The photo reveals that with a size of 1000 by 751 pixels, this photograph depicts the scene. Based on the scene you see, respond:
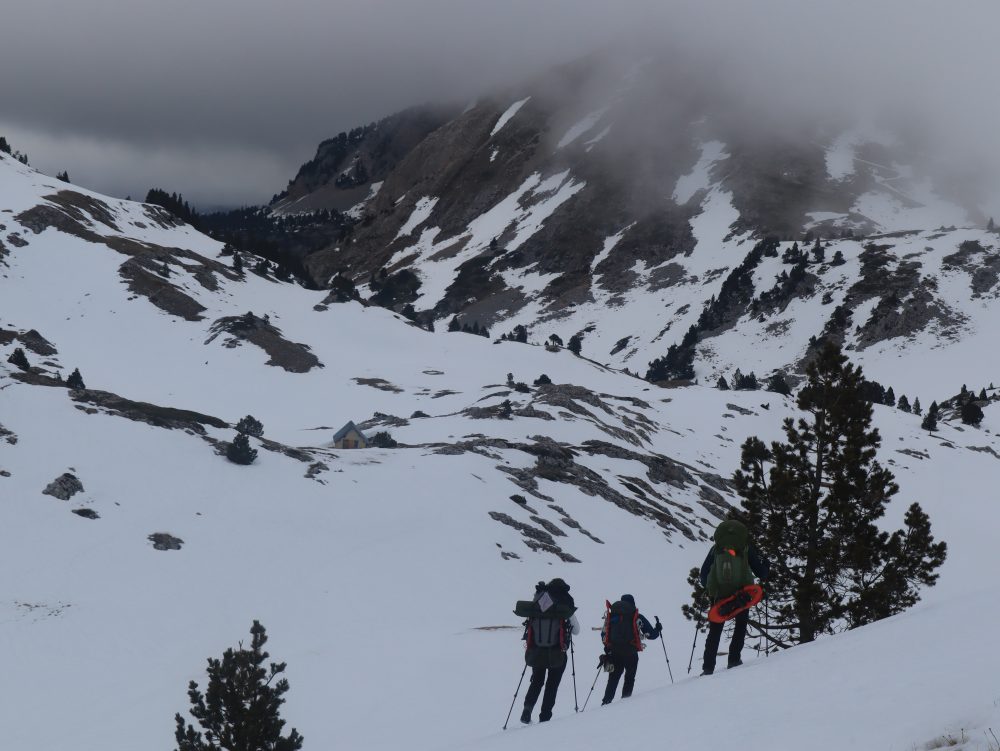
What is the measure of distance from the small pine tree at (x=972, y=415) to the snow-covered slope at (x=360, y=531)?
1.70 m

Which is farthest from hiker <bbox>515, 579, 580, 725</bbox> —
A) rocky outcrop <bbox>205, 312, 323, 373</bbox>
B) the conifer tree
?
the conifer tree

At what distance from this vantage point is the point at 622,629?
13367 millimetres

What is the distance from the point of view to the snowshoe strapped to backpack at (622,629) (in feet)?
43.8

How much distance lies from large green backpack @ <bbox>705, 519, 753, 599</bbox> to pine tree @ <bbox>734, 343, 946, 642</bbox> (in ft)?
18.2

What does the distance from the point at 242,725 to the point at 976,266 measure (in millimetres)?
136745

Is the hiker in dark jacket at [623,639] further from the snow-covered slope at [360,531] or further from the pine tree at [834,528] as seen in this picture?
the pine tree at [834,528]

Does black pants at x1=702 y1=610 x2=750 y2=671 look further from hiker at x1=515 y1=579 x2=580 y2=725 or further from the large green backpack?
hiker at x1=515 y1=579 x2=580 y2=725

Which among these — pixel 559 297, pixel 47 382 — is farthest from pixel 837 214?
Answer: pixel 47 382

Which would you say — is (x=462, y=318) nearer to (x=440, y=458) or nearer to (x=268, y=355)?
(x=268, y=355)

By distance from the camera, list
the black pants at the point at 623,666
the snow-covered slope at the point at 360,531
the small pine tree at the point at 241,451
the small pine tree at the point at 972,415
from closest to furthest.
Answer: the black pants at the point at 623,666
the snow-covered slope at the point at 360,531
the small pine tree at the point at 241,451
the small pine tree at the point at 972,415

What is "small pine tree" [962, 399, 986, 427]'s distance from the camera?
86.8 meters

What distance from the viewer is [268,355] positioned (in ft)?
280

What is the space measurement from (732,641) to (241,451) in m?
30.5

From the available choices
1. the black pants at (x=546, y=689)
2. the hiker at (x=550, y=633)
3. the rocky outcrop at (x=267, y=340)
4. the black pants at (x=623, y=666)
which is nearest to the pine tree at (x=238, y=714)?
the black pants at (x=546, y=689)
